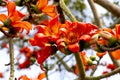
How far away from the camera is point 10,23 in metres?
1.41

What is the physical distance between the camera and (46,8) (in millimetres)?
1670

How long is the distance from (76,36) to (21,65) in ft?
9.45

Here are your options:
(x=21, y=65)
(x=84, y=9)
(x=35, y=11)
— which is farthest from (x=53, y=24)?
(x=84, y=9)

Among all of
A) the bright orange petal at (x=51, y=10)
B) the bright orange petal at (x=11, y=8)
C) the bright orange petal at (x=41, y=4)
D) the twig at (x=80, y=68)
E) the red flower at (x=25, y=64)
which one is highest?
the red flower at (x=25, y=64)

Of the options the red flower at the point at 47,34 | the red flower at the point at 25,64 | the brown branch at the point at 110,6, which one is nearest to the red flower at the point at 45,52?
the red flower at the point at 47,34

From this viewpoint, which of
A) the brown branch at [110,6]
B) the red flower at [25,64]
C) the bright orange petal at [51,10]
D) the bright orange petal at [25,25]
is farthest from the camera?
the red flower at [25,64]

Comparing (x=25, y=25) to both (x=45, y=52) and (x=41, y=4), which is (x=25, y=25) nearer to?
(x=45, y=52)

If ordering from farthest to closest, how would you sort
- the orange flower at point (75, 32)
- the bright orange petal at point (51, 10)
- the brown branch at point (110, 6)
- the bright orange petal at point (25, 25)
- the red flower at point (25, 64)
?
the red flower at point (25, 64)
the brown branch at point (110, 6)
the bright orange petal at point (51, 10)
the bright orange petal at point (25, 25)
the orange flower at point (75, 32)

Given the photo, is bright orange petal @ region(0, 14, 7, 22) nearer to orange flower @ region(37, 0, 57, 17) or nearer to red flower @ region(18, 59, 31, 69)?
orange flower @ region(37, 0, 57, 17)

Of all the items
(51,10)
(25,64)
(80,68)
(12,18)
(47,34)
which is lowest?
(80,68)

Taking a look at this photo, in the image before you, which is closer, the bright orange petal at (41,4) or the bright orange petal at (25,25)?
the bright orange petal at (25,25)

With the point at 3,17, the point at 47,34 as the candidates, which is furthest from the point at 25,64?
the point at 47,34

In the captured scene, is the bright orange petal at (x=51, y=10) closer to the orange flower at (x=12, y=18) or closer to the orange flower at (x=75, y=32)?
the orange flower at (x=12, y=18)

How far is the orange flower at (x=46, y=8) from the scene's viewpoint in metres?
1.61
